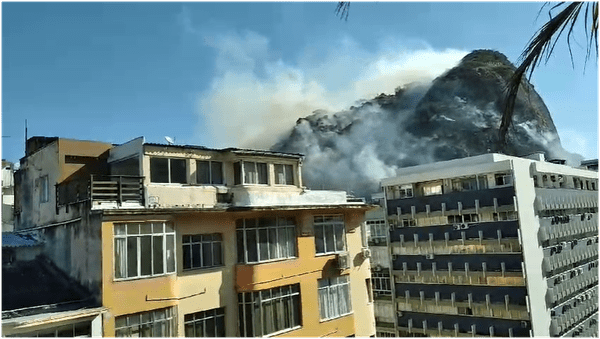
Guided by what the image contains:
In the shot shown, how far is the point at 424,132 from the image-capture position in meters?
98.2

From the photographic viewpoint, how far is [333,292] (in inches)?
614

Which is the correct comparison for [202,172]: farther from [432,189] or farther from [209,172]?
[432,189]

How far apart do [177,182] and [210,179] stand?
115 centimetres

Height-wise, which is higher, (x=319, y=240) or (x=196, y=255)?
(x=319, y=240)

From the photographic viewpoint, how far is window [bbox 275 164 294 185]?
51.3 feet

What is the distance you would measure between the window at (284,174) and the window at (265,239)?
1441mm

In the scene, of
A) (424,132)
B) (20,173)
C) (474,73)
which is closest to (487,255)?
(20,173)

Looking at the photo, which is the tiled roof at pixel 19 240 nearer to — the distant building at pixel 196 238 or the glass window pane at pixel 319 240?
the distant building at pixel 196 238

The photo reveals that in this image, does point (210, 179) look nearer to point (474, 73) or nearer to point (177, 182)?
point (177, 182)

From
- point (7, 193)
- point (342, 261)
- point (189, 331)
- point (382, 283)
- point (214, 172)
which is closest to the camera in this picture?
point (189, 331)

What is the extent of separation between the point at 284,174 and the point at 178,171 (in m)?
3.86

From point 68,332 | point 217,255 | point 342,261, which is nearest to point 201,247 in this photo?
point 217,255

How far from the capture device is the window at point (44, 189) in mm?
13785

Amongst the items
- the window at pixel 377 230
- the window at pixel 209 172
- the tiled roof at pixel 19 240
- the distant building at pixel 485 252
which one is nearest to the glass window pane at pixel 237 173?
the window at pixel 209 172
